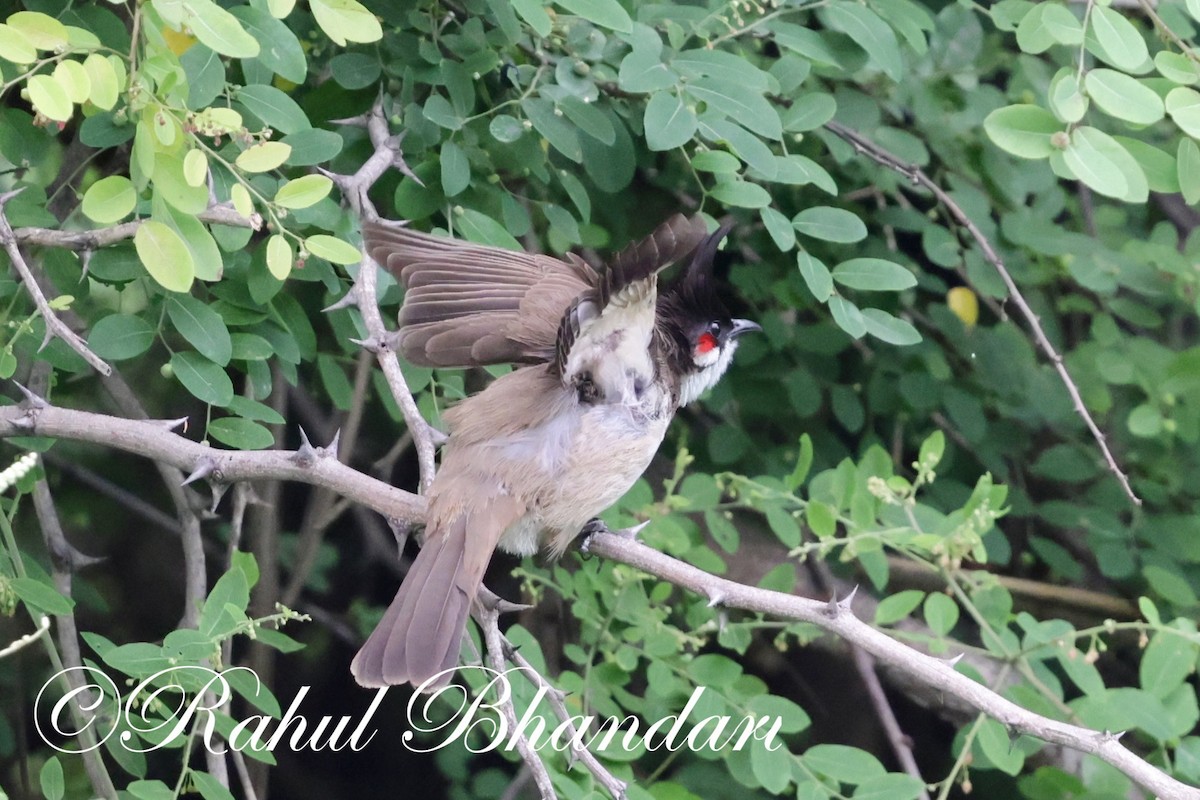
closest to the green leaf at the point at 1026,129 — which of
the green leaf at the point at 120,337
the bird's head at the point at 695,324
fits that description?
the bird's head at the point at 695,324

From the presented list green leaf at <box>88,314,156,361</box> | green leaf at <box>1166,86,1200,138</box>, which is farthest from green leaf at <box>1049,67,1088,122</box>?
green leaf at <box>88,314,156,361</box>

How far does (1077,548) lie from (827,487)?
1.18 meters

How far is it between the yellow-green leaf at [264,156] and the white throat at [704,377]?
3.49 feet

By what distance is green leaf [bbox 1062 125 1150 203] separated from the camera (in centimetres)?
200

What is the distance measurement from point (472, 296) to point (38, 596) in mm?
1002

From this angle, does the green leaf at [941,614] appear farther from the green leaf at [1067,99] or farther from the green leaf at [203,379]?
the green leaf at [203,379]

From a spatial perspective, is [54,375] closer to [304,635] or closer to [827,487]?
[827,487]

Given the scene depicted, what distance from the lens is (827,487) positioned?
9.33 feet

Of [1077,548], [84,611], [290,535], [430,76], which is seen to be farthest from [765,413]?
[84,611]

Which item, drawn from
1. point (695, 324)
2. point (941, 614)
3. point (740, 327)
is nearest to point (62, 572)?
point (695, 324)

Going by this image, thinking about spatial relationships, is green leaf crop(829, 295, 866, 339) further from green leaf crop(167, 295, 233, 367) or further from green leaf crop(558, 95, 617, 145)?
green leaf crop(167, 295, 233, 367)

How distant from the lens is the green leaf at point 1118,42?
6.61 feet

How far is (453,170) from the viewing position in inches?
94.3

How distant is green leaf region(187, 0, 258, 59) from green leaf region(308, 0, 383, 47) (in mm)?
194
